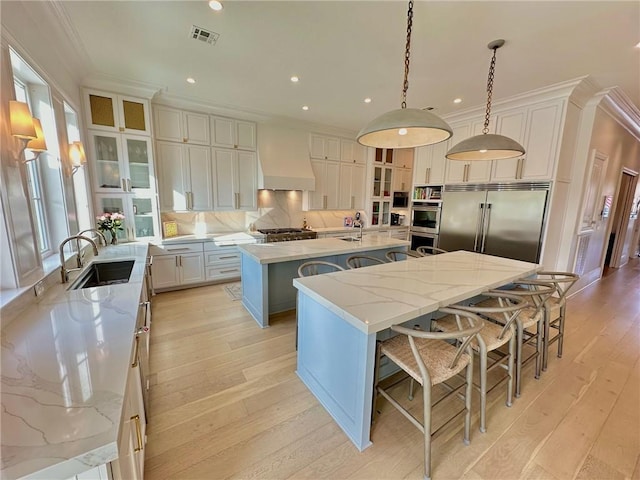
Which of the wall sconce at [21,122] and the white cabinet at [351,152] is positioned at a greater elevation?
the white cabinet at [351,152]

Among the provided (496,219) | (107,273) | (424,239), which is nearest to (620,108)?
(496,219)

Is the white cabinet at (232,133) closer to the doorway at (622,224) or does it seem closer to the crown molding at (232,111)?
the crown molding at (232,111)

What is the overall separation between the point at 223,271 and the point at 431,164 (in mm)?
4078

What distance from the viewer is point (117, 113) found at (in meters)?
3.43

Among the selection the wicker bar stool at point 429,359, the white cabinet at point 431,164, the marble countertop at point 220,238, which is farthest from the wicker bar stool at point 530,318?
the marble countertop at point 220,238

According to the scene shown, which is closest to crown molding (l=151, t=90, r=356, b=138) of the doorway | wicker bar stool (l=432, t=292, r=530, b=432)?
wicker bar stool (l=432, t=292, r=530, b=432)

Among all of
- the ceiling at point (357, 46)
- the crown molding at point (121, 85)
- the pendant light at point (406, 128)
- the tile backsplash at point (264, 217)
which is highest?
the ceiling at point (357, 46)

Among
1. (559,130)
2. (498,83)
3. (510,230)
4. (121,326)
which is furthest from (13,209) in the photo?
(559,130)

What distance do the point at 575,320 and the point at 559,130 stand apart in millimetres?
2350

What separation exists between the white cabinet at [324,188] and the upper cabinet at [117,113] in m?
2.76

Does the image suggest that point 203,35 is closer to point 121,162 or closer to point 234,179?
point 121,162

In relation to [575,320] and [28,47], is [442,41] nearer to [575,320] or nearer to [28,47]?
[28,47]

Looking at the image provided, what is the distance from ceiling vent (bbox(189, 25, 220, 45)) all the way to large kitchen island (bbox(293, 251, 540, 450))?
2.25 m

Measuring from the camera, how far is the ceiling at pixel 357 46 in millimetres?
2021
